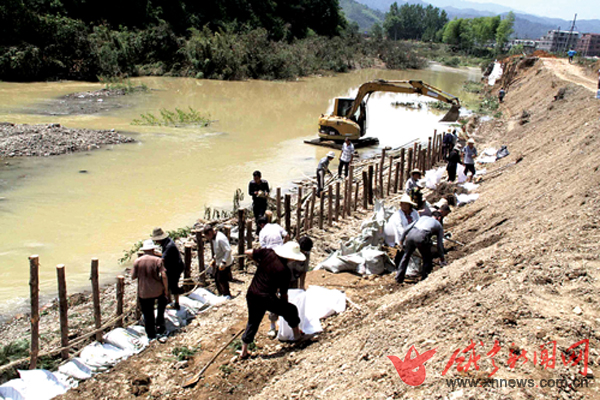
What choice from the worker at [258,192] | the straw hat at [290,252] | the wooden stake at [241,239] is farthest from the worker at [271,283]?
the worker at [258,192]

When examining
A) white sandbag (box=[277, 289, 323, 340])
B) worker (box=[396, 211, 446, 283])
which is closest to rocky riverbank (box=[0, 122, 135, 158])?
white sandbag (box=[277, 289, 323, 340])

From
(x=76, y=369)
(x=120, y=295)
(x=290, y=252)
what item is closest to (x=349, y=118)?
(x=120, y=295)

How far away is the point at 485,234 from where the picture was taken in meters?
7.66

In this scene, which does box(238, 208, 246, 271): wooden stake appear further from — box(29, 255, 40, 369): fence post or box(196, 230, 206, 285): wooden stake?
box(29, 255, 40, 369): fence post

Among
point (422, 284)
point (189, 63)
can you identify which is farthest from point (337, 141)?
point (189, 63)

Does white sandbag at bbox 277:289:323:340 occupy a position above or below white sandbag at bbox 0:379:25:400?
above

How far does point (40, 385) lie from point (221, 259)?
2.60 meters

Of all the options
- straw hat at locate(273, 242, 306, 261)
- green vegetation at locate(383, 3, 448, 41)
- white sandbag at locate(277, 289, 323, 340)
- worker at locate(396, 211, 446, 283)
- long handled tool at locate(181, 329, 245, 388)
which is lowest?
long handled tool at locate(181, 329, 245, 388)

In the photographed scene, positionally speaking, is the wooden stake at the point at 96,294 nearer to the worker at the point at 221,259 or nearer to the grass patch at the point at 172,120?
the worker at the point at 221,259

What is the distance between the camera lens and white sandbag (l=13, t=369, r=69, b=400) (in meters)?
4.56

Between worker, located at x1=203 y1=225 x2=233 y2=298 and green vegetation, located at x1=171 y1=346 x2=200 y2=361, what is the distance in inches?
54.3

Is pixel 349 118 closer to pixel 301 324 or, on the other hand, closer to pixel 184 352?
pixel 301 324

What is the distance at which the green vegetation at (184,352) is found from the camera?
205 inches

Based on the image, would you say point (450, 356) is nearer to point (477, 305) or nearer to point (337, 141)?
point (477, 305)
